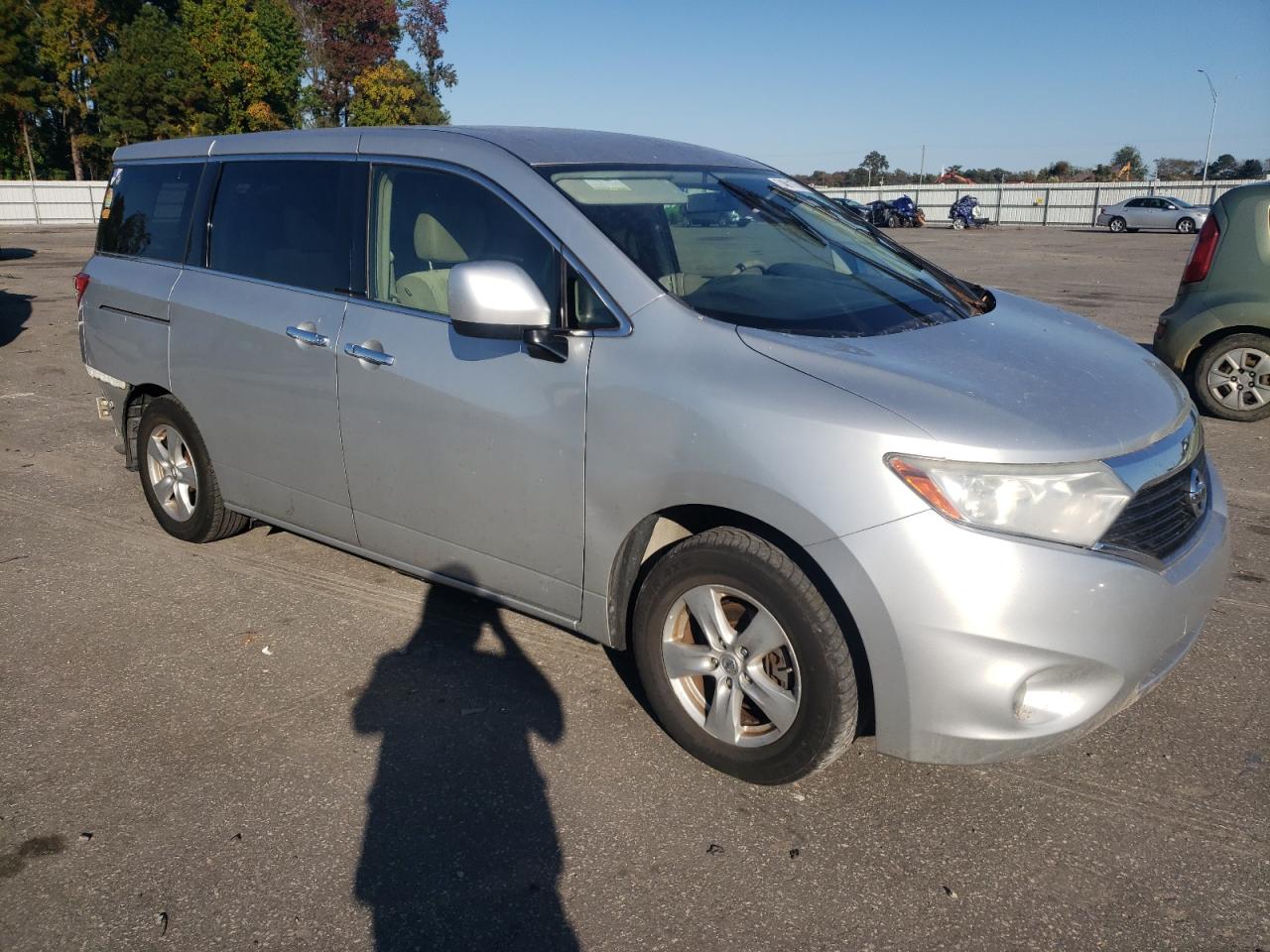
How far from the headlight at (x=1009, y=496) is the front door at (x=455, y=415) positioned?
3.59ft

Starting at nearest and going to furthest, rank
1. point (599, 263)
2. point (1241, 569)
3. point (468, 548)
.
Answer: point (599, 263), point (468, 548), point (1241, 569)

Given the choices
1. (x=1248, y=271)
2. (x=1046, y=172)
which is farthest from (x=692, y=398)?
(x=1046, y=172)

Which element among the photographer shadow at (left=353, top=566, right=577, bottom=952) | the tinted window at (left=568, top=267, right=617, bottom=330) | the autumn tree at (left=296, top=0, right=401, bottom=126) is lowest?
the photographer shadow at (left=353, top=566, right=577, bottom=952)

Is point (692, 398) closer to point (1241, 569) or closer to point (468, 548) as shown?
point (468, 548)

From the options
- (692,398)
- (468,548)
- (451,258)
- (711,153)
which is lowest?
(468,548)

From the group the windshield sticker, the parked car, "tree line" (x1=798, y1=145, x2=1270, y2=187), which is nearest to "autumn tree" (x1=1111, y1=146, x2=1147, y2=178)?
"tree line" (x1=798, y1=145, x2=1270, y2=187)

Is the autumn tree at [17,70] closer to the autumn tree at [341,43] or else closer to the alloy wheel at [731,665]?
the autumn tree at [341,43]

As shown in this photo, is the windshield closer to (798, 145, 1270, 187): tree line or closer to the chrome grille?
the chrome grille

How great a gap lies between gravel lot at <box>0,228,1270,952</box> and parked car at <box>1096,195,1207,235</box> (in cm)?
3981

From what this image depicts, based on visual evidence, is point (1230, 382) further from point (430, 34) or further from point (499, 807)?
point (430, 34)

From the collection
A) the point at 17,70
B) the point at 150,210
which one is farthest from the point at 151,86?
the point at 150,210

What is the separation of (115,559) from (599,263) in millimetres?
3183

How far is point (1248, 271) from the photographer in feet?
Answer: 24.4

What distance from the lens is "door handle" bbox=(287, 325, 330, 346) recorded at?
389 centimetres
